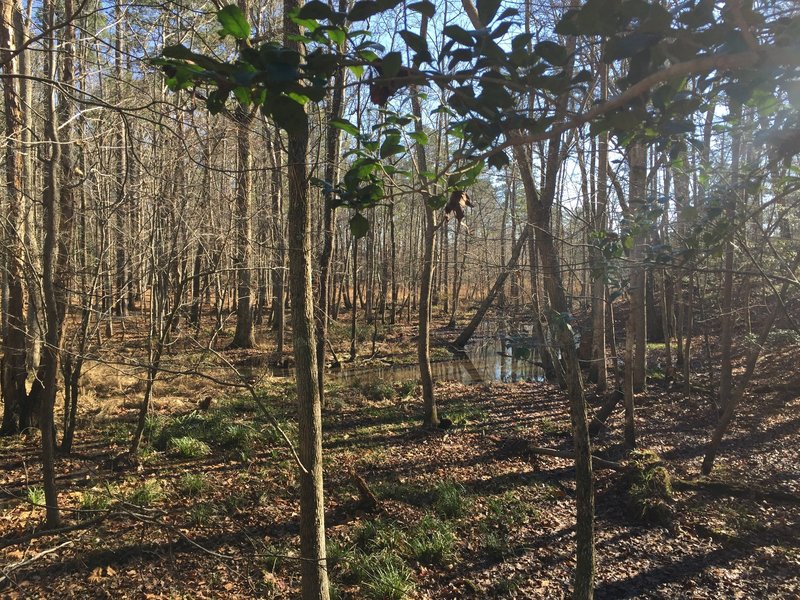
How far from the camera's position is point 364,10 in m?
1.23

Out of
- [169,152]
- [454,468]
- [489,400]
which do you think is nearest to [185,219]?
[169,152]

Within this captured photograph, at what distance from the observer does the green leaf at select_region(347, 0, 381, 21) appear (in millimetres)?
1209

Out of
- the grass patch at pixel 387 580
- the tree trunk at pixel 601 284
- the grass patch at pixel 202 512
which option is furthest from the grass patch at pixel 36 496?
the tree trunk at pixel 601 284

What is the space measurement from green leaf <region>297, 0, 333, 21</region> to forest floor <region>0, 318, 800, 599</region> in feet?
7.19

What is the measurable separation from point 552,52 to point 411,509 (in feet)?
18.9

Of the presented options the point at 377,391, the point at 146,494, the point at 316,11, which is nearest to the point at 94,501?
the point at 146,494

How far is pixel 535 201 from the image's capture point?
4.15m

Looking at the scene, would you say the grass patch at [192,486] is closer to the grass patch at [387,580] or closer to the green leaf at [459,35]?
the grass patch at [387,580]

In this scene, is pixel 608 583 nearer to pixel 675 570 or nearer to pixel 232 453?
pixel 675 570

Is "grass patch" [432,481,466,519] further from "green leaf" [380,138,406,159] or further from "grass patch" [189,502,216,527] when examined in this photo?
"green leaf" [380,138,406,159]

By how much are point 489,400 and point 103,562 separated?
8520 millimetres

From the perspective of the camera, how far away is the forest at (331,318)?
4.81 ft

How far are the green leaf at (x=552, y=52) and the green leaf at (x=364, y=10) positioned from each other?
456mm

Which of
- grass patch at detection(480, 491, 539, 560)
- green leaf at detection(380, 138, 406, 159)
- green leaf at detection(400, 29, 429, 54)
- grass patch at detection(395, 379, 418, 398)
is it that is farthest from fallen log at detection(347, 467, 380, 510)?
green leaf at detection(400, 29, 429, 54)
